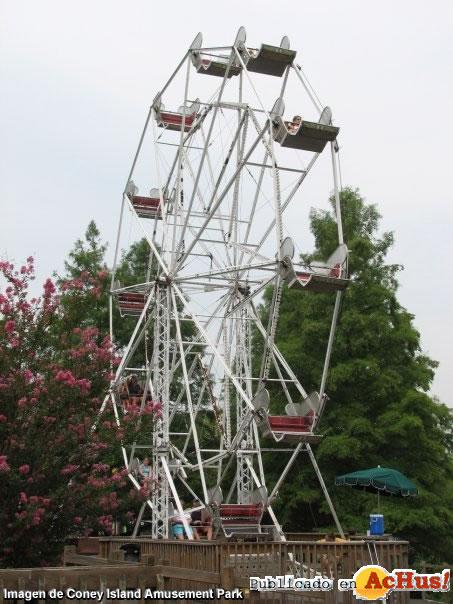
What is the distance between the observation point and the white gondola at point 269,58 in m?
20.6

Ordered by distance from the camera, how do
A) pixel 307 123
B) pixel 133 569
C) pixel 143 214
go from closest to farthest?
pixel 133 569, pixel 307 123, pixel 143 214

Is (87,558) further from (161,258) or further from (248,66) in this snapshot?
(248,66)

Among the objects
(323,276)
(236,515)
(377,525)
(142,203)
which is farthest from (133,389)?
(377,525)

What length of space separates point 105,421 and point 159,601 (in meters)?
4.76

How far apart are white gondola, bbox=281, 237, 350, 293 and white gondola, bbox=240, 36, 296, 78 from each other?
5.58 metres

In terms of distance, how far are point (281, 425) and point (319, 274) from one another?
310cm

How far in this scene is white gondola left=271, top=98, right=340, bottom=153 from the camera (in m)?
17.9

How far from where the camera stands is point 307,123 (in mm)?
17969

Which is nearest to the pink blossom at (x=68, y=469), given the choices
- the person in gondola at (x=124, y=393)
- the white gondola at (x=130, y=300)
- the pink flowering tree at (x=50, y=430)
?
the pink flowering tree at (x=50, y=430)

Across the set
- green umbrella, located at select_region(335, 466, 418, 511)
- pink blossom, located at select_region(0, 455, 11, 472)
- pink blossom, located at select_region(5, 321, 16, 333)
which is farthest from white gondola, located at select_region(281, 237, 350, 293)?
pink blossom, located at select_region(0, 455, 11, 472)

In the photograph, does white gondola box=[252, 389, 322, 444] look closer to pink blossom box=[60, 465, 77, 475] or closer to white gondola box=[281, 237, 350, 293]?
white gondola box=[281, 237, 350, 293]

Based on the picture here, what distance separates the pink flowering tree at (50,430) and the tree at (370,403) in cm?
1382

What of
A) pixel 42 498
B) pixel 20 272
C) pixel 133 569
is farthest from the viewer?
pixel 20 272

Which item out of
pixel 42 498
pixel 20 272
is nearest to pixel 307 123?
pixel 20 272
